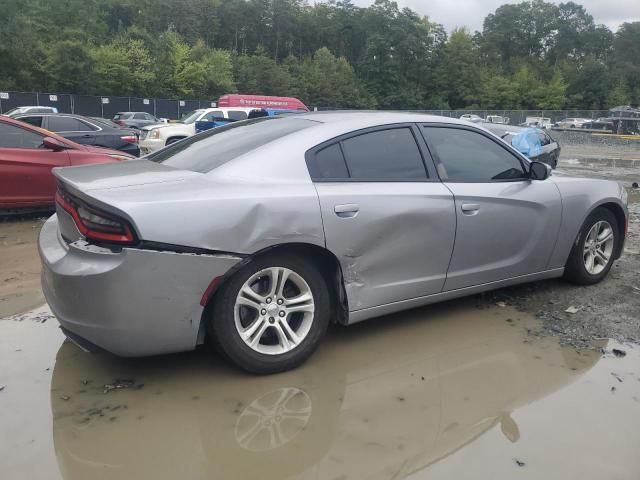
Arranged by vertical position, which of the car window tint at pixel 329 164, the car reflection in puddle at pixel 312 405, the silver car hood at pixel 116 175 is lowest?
the car reflection in puddle at pixel 312 405

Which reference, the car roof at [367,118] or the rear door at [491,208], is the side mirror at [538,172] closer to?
the rear door at [491,208]

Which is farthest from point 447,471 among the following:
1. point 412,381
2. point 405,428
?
point 412,381

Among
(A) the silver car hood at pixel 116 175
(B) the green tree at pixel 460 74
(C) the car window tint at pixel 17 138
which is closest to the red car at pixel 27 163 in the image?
(C) the car window tint at pixel 17 138

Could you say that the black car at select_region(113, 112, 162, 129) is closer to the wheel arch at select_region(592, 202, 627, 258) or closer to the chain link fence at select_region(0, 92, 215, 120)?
the chain link fence at select_region(0, 92, 215, 120)

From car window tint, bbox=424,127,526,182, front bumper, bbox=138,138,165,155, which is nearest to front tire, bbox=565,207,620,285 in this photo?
car window tint, bbox=424,127,526,182

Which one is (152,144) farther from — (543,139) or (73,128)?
(543,139)

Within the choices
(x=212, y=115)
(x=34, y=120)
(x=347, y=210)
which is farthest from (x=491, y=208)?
(x=212, y=115)

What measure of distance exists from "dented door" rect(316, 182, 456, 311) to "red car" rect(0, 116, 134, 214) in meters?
5.36

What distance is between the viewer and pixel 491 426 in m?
2.85

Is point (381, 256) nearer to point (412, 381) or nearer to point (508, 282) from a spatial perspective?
point (412, 381)

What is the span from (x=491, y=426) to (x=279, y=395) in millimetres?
1099

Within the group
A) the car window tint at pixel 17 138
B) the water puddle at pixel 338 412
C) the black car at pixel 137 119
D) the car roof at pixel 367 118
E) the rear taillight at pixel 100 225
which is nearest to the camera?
the water puddle at pixel 338 412

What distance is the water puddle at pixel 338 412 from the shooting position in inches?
98.7

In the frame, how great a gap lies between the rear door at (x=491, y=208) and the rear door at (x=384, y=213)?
13cm
